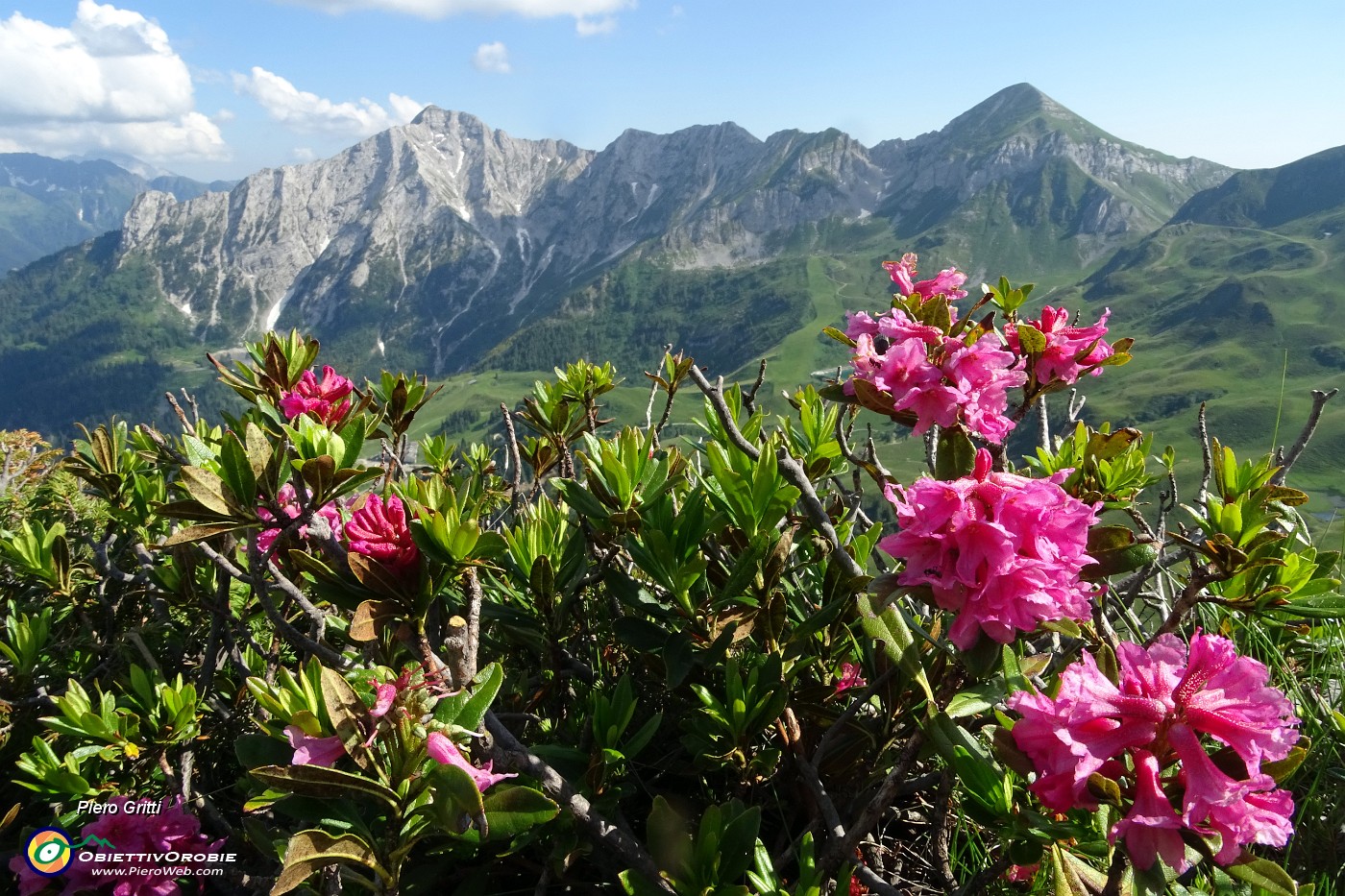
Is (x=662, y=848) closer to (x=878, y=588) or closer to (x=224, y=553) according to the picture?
(x=878, y=588)

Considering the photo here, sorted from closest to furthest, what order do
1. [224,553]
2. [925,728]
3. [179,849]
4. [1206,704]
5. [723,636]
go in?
[1206,704], [925,728], [723,636], [179,849], [224,553]

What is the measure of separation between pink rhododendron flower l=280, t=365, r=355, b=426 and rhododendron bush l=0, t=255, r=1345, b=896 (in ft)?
0.06

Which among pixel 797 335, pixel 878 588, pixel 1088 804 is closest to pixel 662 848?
pixel 878 588

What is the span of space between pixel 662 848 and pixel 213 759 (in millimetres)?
1959

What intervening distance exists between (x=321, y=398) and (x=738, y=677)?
1.90 m

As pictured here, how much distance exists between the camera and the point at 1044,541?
1.31 m

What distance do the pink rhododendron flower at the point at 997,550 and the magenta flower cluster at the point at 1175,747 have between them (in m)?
0.13

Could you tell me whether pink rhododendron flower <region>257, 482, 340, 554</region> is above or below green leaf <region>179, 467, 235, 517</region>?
below

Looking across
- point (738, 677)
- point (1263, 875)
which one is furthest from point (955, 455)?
point (1263, 875)

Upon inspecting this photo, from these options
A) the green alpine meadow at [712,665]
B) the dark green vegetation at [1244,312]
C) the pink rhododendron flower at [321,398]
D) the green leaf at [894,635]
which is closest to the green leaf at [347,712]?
the green alpine meadow at [712,665]

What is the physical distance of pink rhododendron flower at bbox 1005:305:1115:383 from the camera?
2.16 meters

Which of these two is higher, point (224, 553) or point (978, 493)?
point (978, 493)

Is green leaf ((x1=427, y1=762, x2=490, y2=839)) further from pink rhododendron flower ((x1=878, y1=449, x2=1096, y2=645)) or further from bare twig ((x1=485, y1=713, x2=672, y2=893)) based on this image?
pink rhododendron flower ((x1=878, y1=449, x2=1096, y2=645))

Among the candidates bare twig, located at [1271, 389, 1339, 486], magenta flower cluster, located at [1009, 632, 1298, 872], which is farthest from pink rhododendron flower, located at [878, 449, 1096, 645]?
bare twig, located at [1271, 389, 1339, 486]
